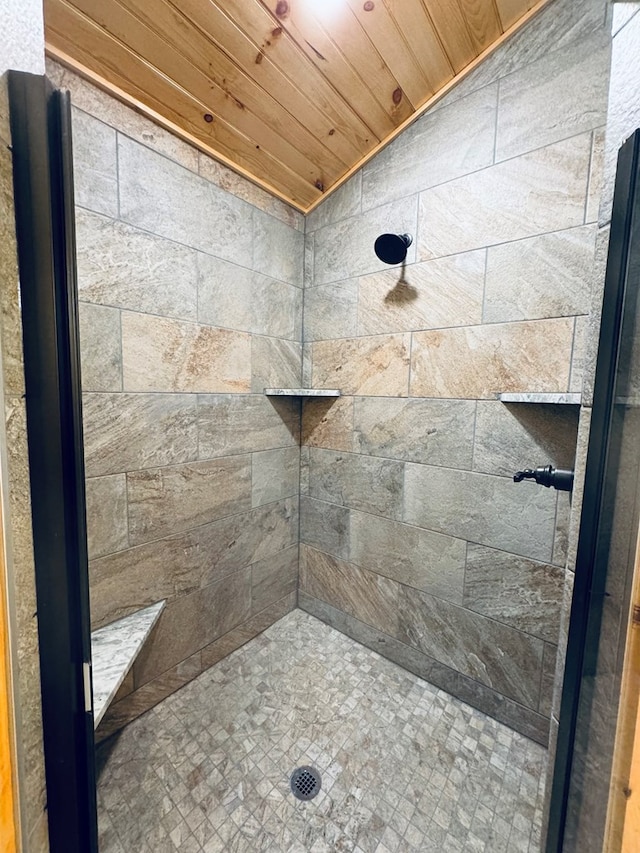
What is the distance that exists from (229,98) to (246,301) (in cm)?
73

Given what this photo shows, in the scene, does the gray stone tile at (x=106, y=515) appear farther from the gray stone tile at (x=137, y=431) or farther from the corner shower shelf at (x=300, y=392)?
the corner shower shelf at (x=300, y=392)

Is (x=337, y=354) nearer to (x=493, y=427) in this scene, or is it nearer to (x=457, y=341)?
(x=457, y=341)

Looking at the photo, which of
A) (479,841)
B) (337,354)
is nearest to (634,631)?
(479,841)

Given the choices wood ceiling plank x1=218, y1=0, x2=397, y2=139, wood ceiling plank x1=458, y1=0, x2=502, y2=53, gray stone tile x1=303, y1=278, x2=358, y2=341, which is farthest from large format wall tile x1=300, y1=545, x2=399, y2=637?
wood ceiling plank x1=458, y1=0, x2=502, y2=53

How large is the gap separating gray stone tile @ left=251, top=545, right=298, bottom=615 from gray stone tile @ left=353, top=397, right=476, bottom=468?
0.81 meters

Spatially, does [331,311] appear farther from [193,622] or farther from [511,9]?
[193,622]

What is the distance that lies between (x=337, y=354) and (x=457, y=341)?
617mm

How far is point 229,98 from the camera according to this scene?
4.09 feet

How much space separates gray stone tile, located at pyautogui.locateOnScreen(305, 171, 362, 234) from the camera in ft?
5.44

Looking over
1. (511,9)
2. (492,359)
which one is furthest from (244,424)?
(511,9)

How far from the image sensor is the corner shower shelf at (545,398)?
1.05 meters

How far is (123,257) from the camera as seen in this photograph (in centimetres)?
122

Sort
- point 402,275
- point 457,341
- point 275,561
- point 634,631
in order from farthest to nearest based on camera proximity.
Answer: point 275,561 < point 402,275 < point 457,341 < point 634,631

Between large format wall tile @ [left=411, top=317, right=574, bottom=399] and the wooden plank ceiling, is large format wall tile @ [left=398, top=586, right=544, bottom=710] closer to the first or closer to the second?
large format wall tile @ [left=411, top=317, right=574, bottom=399]
